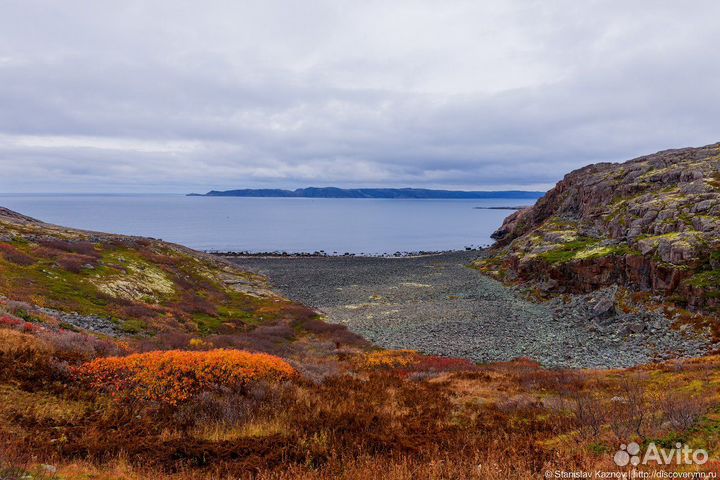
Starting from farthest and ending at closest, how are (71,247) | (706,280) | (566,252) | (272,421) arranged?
→ (566,252) < (71,247) < (706,280) < (272,421)

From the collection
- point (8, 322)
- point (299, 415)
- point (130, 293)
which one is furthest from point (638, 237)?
point (8, 322)

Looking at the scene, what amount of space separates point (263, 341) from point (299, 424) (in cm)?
2239

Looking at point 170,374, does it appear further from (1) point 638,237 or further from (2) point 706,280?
(1) point 638,237

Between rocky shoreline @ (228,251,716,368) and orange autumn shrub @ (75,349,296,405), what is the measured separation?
23485 millimetres

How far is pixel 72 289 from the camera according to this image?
3388cm

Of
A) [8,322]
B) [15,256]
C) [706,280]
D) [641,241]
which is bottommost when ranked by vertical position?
[706,280]

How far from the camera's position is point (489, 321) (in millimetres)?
44781

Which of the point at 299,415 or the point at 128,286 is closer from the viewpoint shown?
the point at 299,415

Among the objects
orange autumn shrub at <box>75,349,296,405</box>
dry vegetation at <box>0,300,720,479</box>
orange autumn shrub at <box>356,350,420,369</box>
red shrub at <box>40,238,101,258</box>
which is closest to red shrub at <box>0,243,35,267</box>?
red shrub at <box>40,238,101,258</box>

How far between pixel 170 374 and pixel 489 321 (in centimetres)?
3852

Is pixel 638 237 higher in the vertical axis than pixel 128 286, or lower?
higher

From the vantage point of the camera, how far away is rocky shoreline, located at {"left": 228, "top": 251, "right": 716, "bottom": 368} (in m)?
32.9

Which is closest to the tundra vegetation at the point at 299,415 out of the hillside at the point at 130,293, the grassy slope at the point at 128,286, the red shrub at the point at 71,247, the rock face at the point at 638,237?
the hillside at the point at 130,293

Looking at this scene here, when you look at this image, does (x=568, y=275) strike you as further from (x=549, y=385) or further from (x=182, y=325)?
(x=182, y=325)
